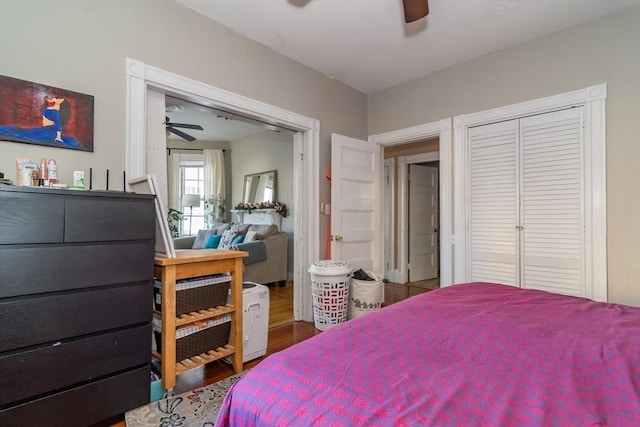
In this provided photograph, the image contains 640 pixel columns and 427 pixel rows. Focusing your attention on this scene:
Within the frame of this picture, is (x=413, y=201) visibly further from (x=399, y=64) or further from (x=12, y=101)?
(x=12, y=101)

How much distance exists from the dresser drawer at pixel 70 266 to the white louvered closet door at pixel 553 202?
3048 mm

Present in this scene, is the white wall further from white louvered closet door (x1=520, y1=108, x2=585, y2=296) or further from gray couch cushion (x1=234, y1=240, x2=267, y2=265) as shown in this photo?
white louvered closet door (x1=520, y1=108, x2=585, y2=296)

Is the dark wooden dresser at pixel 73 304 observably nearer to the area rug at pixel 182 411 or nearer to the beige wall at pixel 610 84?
the area rug at pixel 182 411

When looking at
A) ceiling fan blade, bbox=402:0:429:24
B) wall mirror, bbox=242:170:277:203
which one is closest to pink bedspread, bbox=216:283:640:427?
ceiling fan blade, bbox=402:0:429:24

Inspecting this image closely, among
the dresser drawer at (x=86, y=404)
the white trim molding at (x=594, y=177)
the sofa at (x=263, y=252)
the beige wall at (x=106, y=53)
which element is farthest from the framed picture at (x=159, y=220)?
the white trim molding at (x=594, y=177)

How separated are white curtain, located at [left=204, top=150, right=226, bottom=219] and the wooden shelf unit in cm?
478

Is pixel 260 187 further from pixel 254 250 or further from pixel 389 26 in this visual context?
pixel 389 26

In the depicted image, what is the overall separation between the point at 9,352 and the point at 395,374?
1.54 meters

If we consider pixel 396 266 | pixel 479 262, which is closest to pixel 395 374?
pixel 479 262

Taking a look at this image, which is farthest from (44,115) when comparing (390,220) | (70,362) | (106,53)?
(390,220)

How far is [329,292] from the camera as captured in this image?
3006mm

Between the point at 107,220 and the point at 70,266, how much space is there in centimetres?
25

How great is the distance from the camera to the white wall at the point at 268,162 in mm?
5681

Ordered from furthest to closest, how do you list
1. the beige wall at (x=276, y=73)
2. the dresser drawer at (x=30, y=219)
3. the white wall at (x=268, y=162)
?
the white wall at (x=268, y=162) < the beige wall at (x=276, y=73) < the dresser drawer at (x=30, y=219)
